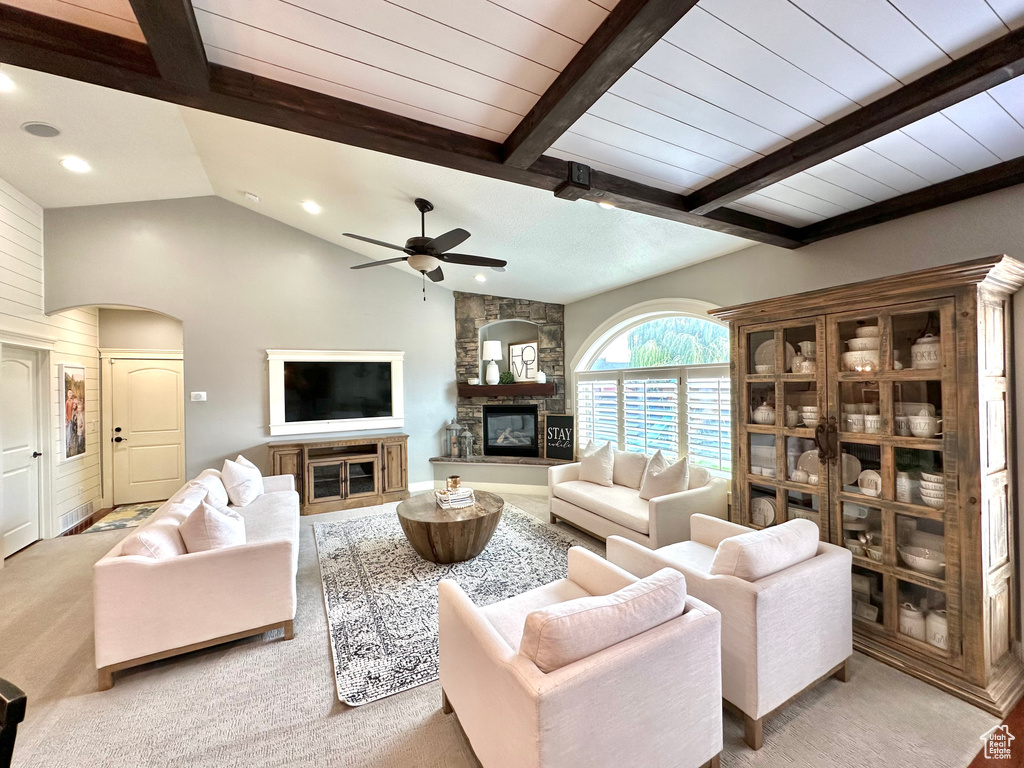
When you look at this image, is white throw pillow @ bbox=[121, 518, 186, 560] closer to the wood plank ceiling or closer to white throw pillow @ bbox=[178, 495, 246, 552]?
white throw pillow @ bbox=[178, 495, 246, 552]

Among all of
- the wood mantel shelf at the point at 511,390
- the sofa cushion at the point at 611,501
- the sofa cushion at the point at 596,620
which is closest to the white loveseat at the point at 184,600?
the sofa cushion at the point at 596,620

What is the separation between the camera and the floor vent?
175 inches

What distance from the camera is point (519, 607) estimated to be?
1979 millimetres

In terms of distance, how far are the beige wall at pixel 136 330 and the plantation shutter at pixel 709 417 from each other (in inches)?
245

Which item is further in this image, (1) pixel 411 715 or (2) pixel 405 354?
(2) pixel 405 354

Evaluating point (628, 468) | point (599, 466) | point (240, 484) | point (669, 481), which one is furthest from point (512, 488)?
point (240, 484)

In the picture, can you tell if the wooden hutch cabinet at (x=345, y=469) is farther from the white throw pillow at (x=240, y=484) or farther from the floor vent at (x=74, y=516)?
the floor vent at (x=74, y=516)

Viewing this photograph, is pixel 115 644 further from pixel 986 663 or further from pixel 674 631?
pixel 986 663

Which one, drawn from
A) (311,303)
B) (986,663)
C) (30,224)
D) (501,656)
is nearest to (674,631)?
(501,656)

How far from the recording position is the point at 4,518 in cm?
368

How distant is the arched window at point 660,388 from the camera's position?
12.9 feet

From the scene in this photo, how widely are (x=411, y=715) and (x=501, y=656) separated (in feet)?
3.05

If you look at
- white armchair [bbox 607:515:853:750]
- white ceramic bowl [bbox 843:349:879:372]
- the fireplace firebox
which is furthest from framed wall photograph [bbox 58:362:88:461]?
white ceramic bowl [bbox 843:349:879:372]

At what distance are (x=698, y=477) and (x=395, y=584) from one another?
8.87 feet
